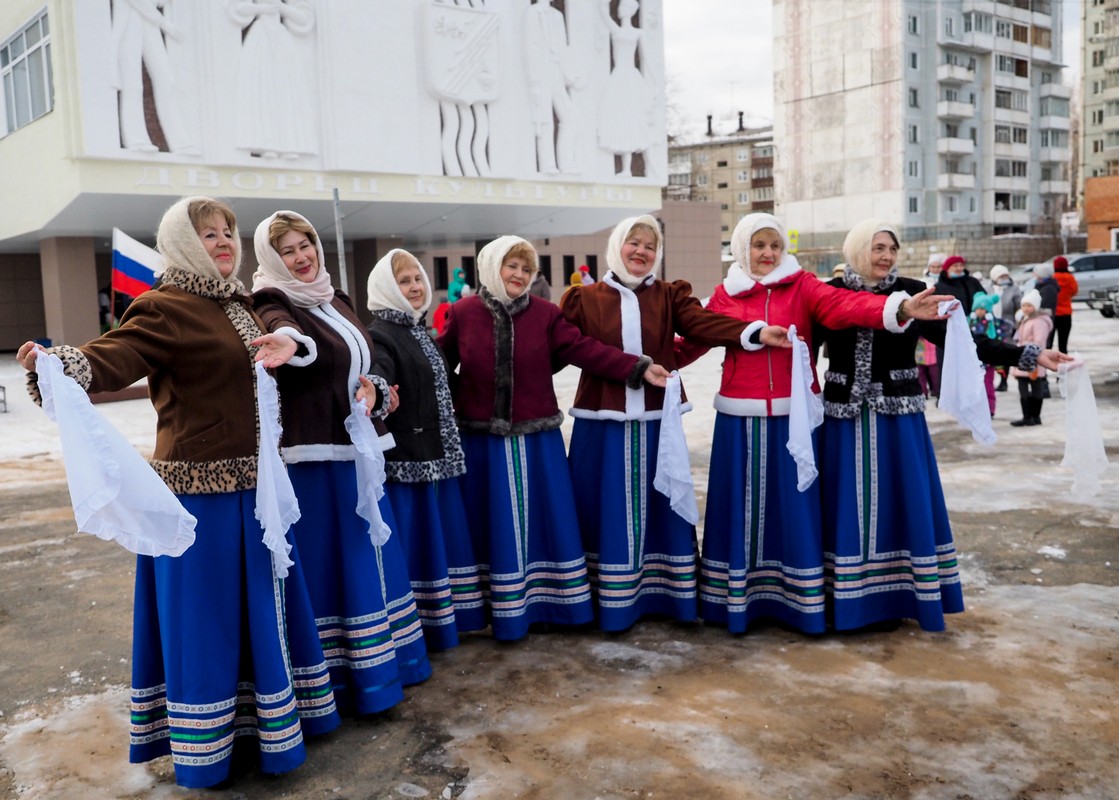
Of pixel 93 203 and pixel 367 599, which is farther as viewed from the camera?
pixel 93 203

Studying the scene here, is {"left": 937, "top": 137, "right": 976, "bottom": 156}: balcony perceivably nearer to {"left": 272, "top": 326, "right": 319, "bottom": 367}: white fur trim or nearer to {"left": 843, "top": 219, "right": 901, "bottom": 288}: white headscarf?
{"left": 843, "top": 219, "right": 901, "bottom": 288}: white headscarf

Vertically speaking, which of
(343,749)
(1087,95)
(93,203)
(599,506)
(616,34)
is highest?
(1087,95)

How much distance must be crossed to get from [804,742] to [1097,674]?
1.28 metres

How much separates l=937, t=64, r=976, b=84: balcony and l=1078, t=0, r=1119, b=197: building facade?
13.5 metres

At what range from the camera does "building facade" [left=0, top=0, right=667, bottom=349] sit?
17125 mm

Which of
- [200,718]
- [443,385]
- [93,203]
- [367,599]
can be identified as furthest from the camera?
[93,203]

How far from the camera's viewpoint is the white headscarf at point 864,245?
4234 mm

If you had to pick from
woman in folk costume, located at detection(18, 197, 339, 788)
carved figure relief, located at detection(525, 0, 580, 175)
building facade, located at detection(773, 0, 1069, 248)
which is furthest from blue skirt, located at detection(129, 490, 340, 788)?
building facade, located at detection(773, 0, 1069, 248)

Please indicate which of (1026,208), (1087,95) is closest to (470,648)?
(1026,208)

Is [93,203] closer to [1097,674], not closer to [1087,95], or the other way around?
[1097,674]

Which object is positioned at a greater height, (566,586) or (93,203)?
(93,203)

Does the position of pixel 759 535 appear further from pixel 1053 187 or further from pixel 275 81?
pixel 1053 187

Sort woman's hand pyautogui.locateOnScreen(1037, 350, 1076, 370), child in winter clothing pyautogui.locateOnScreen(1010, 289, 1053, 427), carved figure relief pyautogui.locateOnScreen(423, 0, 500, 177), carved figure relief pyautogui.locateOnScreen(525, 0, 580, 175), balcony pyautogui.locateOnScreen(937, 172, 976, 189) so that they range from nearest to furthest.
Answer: woman's hand pyautogui.locateOnScreen(1037, 350, 1076, 370) → child in winter clothing pyautogui.locateOnScreen(1010, 289, 1053, 427) → carved figure relief pyautogui.locateOnScreen(423, 0, 500, 177) → carved figure relief pyautogui.locateOnScreen(525, 0, 580, 175) → balcony pyautogui.locateOnScreen(937, 172, 976, 189)

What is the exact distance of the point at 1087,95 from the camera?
6025 cm
